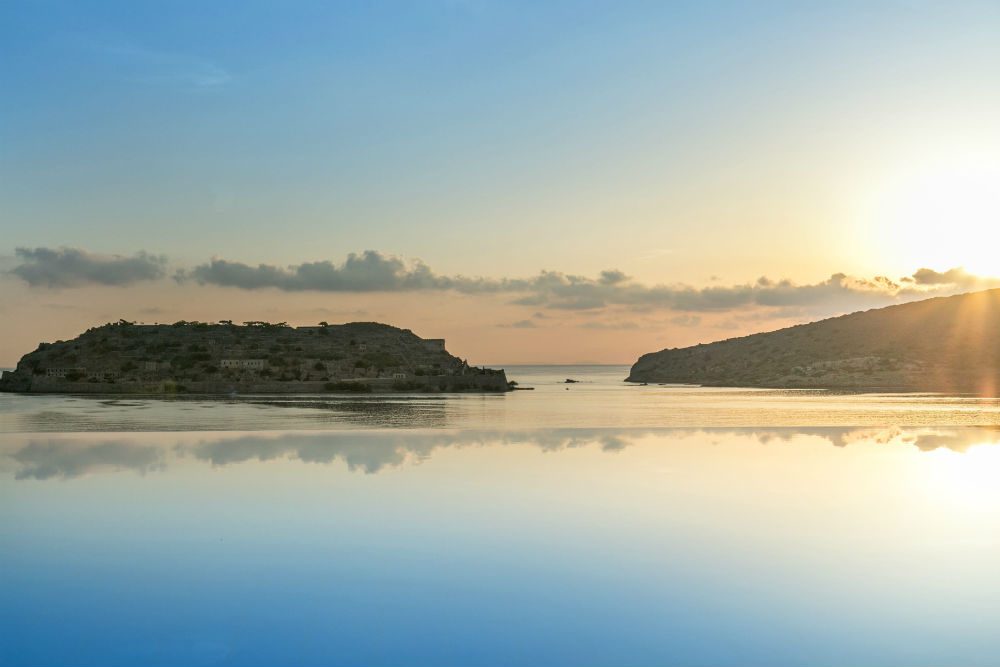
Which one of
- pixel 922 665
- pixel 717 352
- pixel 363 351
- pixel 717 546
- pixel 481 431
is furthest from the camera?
pixel 717 352

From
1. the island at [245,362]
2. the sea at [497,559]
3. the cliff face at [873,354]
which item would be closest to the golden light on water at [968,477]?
the sea at [497,559]

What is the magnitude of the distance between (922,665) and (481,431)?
23951mm

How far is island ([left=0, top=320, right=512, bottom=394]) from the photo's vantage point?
288ft

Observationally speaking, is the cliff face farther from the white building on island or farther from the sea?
the sea

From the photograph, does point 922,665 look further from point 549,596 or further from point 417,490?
point 417,490

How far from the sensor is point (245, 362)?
336 ft

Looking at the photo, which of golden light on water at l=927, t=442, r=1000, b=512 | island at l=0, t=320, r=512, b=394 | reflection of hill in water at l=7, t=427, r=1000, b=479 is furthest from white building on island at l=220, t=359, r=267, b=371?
golden light on water at l=927, t=442, r=1000, b=512

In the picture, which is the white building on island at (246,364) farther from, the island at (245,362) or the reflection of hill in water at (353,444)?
the reflection of hill in water at (353,444)

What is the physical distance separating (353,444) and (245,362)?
82.7 metres

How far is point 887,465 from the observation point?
2017cm

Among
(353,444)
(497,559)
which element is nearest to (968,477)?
(497,559)

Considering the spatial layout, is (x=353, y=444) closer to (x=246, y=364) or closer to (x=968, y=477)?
(x=968, y=477)

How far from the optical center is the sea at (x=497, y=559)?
7.55 m

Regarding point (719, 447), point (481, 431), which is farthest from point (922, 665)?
point (481, 431)
